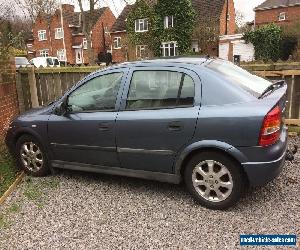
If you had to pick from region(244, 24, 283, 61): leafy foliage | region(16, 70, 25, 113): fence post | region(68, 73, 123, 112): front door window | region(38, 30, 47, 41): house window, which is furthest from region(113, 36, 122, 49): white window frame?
region(68, 73, 123, 112): front door window

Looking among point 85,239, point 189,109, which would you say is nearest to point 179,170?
point 189,109

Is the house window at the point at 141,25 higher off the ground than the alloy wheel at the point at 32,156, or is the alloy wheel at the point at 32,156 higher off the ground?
the house window at the point at 141,25

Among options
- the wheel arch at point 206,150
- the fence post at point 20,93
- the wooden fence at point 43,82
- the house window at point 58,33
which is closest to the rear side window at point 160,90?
the wheel arch at point 206,150

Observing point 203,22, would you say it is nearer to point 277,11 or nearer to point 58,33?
point 277,11

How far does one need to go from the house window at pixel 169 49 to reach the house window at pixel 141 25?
3.13m

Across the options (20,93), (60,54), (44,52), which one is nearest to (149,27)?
(60,54)

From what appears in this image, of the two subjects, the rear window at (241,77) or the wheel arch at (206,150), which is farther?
the rear window at (241,77)

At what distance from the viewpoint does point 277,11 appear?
4191 cm

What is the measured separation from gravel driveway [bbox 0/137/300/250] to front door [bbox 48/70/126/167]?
1.68ft

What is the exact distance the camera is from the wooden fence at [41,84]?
8.20 m

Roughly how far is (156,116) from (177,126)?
1.01 feet

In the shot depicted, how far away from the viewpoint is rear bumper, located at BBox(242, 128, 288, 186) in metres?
3.70

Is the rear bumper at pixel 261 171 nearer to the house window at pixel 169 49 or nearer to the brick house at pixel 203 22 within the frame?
the brick house at pixel 203 22

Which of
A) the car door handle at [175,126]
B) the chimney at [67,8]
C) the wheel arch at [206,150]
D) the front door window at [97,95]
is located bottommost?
the wheel arch at [206,150]
